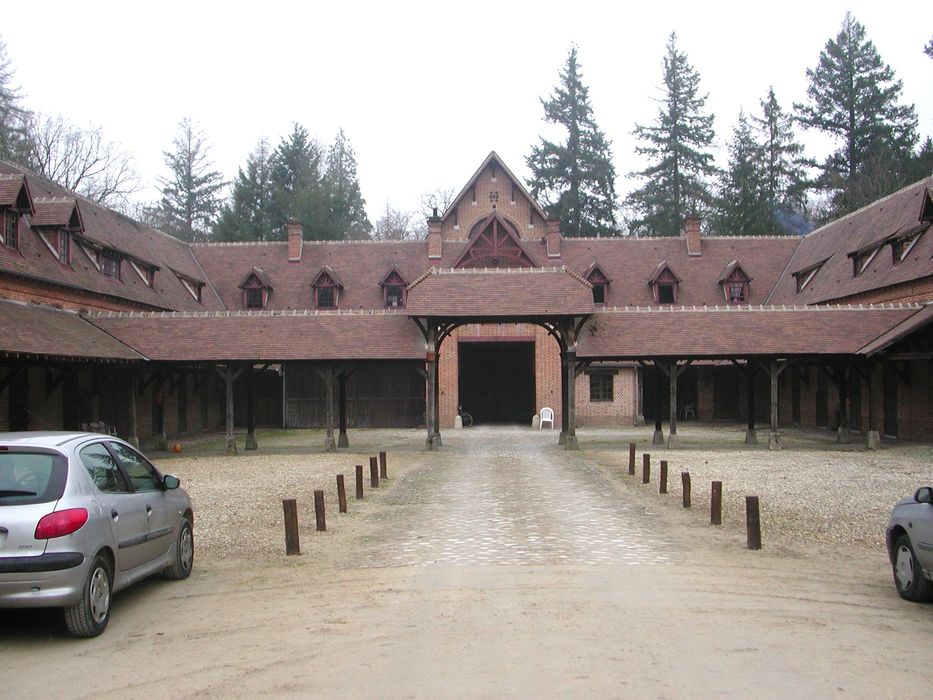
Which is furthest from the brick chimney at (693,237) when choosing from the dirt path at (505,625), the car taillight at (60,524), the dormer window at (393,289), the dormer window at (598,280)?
the car taillight at (60,524)

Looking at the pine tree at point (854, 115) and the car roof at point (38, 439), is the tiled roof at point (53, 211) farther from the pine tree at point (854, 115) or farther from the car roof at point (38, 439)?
the pine tree at point (854, 115)

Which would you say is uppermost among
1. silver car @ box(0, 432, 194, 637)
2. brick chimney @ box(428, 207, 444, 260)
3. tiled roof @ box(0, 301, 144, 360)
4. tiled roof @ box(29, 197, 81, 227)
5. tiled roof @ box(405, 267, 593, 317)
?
brick chimney @ box(428, 207, 444, 260)

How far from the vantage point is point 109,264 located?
95.9 ft

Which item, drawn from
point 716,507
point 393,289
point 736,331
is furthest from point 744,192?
point 716,507

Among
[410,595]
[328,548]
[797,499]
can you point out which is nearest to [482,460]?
[797,499]

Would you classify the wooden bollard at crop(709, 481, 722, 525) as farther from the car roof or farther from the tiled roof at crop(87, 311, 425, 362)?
the tiled roof at crop(87, 311, 425, 362)

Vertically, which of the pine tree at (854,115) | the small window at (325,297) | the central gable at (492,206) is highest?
the pine tree at (854,115)

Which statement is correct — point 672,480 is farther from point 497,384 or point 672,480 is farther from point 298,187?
point 298,187

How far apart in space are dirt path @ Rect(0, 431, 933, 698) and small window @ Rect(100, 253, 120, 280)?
2075 cm

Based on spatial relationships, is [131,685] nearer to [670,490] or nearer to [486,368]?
[670,490]

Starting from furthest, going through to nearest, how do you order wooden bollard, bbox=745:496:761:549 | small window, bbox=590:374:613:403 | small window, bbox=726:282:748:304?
small window, bbox=726:282:748:304 → small window, bbox=590:374:613:403 → wooden bollard, bbox=745:496:761:549

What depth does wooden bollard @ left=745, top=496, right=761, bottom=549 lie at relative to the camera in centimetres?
1043

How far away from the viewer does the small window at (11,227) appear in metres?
22.8

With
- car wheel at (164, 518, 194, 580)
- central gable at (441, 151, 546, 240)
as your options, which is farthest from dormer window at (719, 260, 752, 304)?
car wheel at (164, 518, 194, 580)
